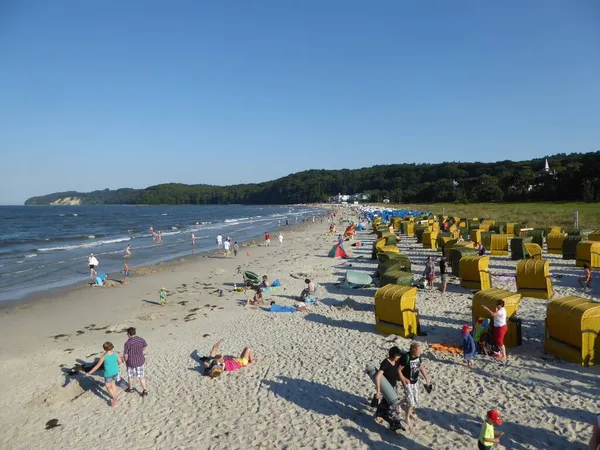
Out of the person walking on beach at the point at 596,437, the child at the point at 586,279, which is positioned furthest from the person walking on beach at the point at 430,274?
the person walking on beach at the point at 596,437

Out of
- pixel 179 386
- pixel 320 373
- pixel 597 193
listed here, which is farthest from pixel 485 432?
pixel 597 193

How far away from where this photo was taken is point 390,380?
6.62 m

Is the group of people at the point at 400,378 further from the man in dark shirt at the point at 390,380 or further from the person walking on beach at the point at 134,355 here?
the person walking on beach at the point at 134,355

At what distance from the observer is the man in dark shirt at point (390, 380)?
21.5ft

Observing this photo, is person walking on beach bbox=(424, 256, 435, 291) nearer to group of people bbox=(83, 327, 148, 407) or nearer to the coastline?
group of people bbox=(83, 327, 148, 407)

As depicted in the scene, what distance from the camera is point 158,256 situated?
3086 centimetres

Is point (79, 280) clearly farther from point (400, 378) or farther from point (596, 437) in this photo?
point (596, 437)

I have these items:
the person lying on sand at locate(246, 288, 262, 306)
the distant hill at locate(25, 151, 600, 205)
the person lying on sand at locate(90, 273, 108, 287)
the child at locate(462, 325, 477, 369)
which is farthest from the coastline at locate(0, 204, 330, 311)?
the distant hill at locate(25, 151, 600, 205)

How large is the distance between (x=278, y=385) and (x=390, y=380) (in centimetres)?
291

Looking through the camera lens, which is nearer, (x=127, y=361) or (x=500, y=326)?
(x=127, y=361)

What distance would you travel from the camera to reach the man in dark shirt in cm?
655

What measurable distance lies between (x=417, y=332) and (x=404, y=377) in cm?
427

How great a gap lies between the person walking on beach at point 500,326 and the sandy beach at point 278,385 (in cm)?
27

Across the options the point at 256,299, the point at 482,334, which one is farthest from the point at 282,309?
the point at 482,334
